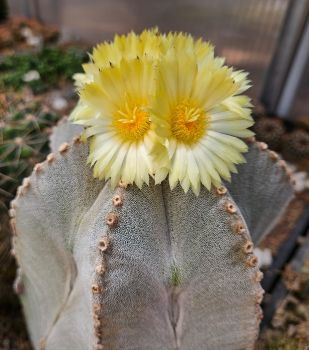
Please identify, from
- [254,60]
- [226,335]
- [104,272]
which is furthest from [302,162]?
[104,272]

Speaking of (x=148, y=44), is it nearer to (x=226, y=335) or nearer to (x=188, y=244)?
(x=188, y=244)

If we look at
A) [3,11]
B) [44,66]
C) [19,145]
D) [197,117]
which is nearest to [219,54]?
[44,66]

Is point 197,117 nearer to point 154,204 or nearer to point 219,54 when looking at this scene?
point 154,204

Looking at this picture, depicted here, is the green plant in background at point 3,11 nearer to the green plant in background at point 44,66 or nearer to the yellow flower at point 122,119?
the green plant in background at point 44,66

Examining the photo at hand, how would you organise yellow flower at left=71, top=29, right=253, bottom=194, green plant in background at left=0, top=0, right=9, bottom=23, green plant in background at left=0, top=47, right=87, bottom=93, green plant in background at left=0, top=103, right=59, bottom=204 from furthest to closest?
green plant in background at left=0, top=0, right=9, bottom=23 < green plant in background at left=0, top=47, right=87, bottom=93 < green plant in background at left=0, top=103, right=59, bottom=204 < yellow flower at left=71, top=29, right=253, bottom=194

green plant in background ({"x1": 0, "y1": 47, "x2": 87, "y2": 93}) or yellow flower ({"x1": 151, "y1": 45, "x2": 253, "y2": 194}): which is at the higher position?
yellow flower ({"x1": 151, "y1": 45, "x2": 253, "y2": 194})

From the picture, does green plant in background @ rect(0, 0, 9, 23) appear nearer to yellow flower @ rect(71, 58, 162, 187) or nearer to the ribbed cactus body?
the ribbed cactus body

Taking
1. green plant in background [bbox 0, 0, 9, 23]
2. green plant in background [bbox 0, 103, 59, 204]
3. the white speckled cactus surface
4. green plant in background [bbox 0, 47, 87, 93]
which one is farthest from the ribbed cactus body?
green plant in background [bbox 0, 0, 9, 23]

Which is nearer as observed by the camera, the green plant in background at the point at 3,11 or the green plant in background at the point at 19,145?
the green plant in background at the point at 19,145

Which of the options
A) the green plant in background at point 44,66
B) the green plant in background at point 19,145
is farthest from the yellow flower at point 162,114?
the green plant in background at point 44,66
